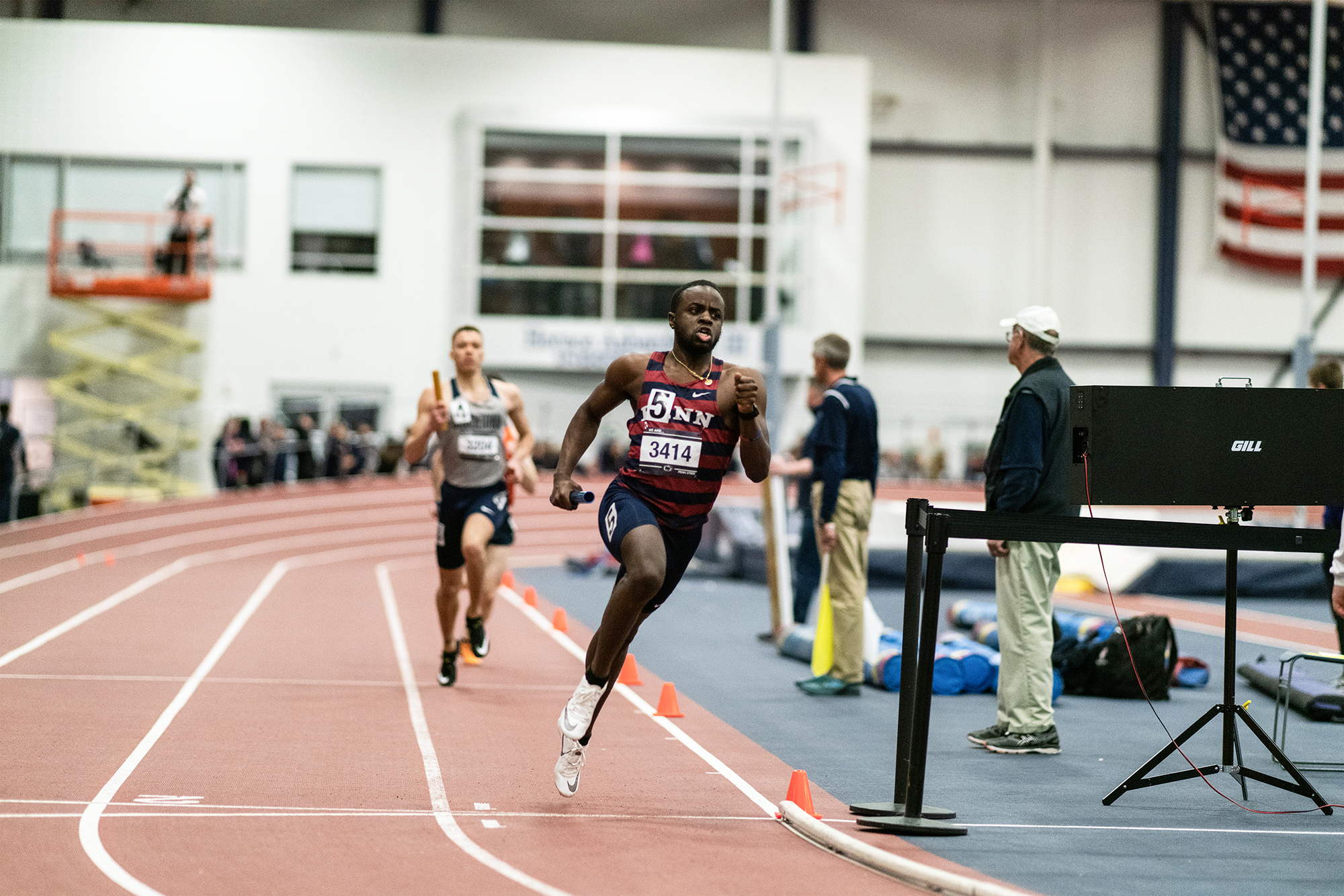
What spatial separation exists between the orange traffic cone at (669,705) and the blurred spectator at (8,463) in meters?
14.7

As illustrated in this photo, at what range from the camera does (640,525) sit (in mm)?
5500

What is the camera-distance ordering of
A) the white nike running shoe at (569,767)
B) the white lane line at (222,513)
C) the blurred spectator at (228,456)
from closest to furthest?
the white nike running shoe at (569,767)
the white lane line at (222,513)
the blurred spectator at (228,456)

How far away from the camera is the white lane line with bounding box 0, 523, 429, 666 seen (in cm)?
1105

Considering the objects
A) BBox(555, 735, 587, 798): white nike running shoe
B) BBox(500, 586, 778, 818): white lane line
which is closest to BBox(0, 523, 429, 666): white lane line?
BBox(500, 586, 778, 818): white lane line

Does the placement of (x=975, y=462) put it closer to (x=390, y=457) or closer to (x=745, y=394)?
(x=390, y=457)

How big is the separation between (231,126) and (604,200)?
7450mm

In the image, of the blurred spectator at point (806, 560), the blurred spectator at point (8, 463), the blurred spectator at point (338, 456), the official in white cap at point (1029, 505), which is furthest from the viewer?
the blurred spectator at point (338, 456)

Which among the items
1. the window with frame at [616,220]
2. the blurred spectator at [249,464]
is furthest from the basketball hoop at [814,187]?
the blurred spectator at [249,464]

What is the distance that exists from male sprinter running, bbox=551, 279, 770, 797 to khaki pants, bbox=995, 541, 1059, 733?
6.59 feet

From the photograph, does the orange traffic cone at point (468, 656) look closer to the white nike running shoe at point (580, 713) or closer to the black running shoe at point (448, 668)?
the black running shoe at point (448, 668)

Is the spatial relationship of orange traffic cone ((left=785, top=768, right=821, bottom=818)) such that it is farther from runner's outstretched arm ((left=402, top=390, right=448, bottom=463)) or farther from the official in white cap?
runner's outstretched arm ((left=402, top=390, right=448, bottom=463))

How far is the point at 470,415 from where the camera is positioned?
8.68m

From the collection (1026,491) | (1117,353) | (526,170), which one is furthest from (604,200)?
(1026,491)

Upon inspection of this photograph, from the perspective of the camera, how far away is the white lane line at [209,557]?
36.3ft
